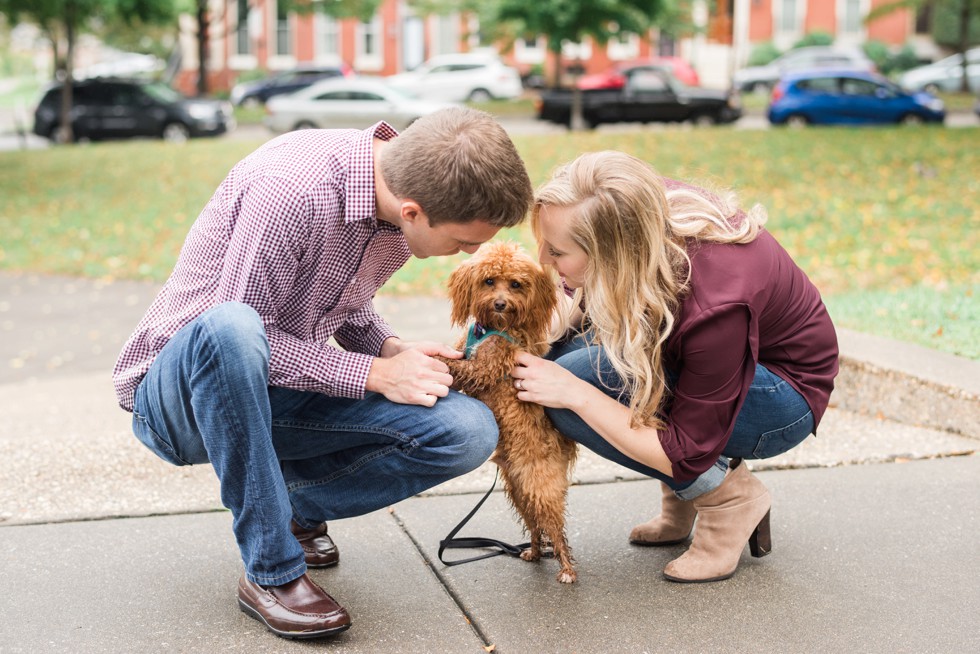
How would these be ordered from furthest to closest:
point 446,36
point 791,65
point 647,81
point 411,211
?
point 446,36 < point 791,65 < point 647,81 < point 411,211

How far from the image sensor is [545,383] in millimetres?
2973

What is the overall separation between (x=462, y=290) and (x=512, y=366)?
0.87ft

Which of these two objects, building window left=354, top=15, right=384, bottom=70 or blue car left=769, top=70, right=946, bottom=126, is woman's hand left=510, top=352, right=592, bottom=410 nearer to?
blue car left=769, top=70, right=946, bottom=126

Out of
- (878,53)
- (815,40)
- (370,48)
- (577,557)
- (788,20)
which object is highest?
(788,20)

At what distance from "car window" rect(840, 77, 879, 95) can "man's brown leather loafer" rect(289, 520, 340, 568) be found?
21262 millimetres

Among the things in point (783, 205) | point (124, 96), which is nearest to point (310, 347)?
point (783, 205)

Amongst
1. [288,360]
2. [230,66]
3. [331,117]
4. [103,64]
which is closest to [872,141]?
[331,117]

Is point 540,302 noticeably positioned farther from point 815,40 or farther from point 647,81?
point 815,40

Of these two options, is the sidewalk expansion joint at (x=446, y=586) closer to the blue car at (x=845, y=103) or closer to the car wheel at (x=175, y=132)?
the blue car at (x=845, y=103)

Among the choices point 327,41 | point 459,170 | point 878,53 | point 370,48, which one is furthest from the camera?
point 370,48

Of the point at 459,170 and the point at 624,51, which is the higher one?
the point at 624,51

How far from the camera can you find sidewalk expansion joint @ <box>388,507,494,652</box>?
9.10 ft

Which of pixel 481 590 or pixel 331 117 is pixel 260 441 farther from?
pixel 331 117

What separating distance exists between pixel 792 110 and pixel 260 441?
21.0m
